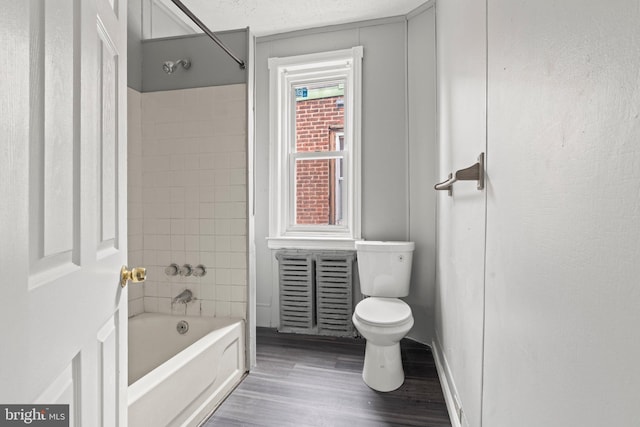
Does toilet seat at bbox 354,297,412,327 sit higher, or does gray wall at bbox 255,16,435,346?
gray wall at bbox 255,16,435,346

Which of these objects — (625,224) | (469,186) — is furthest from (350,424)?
(625,224)

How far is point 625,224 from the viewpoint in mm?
439

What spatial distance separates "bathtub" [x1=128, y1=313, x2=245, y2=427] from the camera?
4.40 feet

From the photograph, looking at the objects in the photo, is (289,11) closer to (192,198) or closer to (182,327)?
(192,198)

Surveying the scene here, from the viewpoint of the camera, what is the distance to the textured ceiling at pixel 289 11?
2.37 metres

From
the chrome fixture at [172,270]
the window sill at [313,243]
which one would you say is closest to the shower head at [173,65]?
the chrome fixture at [172,270]

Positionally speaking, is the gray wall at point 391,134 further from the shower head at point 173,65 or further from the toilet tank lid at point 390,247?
the shower head at point 173,65

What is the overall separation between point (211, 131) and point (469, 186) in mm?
1645

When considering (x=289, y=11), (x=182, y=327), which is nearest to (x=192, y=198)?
(x=182, y=327)

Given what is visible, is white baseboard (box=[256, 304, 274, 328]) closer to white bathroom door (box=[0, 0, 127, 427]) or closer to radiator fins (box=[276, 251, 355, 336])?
radiator fins (box=[276, 251, 355, 336])

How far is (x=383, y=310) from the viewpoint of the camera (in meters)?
2.01

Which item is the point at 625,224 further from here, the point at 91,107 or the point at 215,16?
the point at 215,16

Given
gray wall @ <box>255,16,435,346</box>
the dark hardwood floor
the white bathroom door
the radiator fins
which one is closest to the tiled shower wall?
the dark hardwood floor

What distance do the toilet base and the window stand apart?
1.03 m
